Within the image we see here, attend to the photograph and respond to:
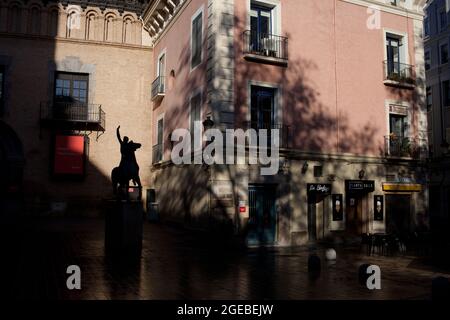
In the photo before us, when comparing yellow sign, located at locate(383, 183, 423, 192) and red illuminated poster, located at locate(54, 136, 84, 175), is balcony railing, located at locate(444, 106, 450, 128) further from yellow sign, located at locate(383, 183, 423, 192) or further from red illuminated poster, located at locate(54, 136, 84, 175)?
red illuminated poster, located at locate(54, 136, 84, 175)

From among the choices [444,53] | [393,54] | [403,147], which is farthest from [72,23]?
[444,53]

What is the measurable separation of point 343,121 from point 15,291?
14980mm

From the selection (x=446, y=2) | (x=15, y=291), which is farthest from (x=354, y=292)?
(x=446, y=2)

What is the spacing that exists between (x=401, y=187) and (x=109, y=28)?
18.2 meters

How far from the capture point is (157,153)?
2392 centimetres

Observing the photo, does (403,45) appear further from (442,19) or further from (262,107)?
(442,19)

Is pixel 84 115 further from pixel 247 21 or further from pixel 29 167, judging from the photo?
pixel 247 21

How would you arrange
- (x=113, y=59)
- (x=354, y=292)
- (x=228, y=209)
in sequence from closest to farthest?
(x=354, y=292), (x=228, y=209), (x=113, y=59)

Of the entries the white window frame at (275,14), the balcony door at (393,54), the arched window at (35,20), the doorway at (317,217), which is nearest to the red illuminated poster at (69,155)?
the arched window at (35,20)

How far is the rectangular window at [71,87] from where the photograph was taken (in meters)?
24.2

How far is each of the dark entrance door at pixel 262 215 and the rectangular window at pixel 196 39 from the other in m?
6.07

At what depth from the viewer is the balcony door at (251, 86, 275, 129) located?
17250 millimetres

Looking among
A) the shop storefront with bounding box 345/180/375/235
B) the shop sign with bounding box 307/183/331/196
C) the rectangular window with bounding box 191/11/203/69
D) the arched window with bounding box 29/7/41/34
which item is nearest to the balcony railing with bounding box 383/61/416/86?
the shop storefront with bounding box 345/180/375/235

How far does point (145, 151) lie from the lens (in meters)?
25.4
